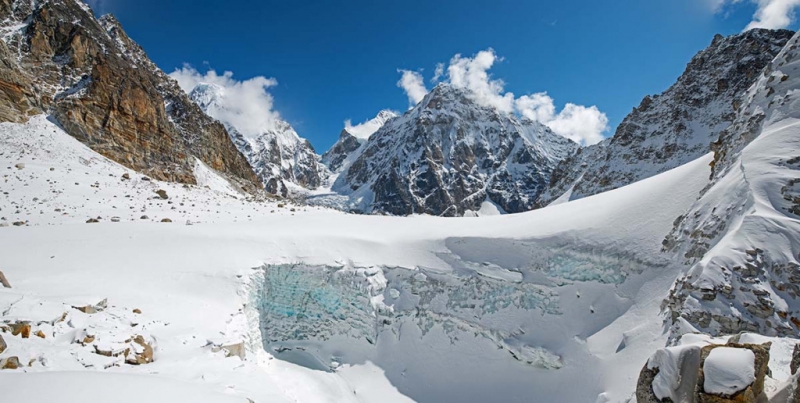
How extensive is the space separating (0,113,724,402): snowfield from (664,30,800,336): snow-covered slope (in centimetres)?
95

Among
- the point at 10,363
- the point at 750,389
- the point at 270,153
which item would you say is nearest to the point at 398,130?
the point at 270,153

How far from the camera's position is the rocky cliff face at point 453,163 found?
15838cm

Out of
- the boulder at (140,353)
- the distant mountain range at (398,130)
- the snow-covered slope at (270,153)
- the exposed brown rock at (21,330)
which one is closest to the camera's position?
the exposed brown rock at (21,330)

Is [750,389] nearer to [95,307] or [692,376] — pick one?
[692,376]

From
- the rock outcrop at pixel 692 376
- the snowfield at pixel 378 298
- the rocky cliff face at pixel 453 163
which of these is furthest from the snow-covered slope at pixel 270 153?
the rock outcrop at pixel 692 376

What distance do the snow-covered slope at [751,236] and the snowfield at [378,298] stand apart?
0.95 meters

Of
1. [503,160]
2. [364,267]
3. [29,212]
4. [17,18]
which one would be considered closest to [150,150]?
[17,18]

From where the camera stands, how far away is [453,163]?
165375 mm

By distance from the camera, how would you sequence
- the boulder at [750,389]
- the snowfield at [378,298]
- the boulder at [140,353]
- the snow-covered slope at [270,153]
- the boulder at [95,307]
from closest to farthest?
the boulder at [750,389] < the boulder at [140,353] < the boulder at [95,307] < the snowfield at [378,298] < the snow-covered slope at [270,153]

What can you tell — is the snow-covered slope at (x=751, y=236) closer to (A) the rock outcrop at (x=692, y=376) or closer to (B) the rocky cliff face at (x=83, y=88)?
(A) the rock outcrop at (x=692, y=376)

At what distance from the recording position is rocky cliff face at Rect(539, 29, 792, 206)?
216ft

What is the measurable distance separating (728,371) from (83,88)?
146ft

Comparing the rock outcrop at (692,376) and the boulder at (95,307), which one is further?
the boulder at (95,307)

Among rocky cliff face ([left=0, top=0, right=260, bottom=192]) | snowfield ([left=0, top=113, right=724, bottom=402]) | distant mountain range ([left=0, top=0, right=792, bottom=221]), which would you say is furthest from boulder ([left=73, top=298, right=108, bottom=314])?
rocky cliff face ([left=0, top=0, right=260, bottom=192])
